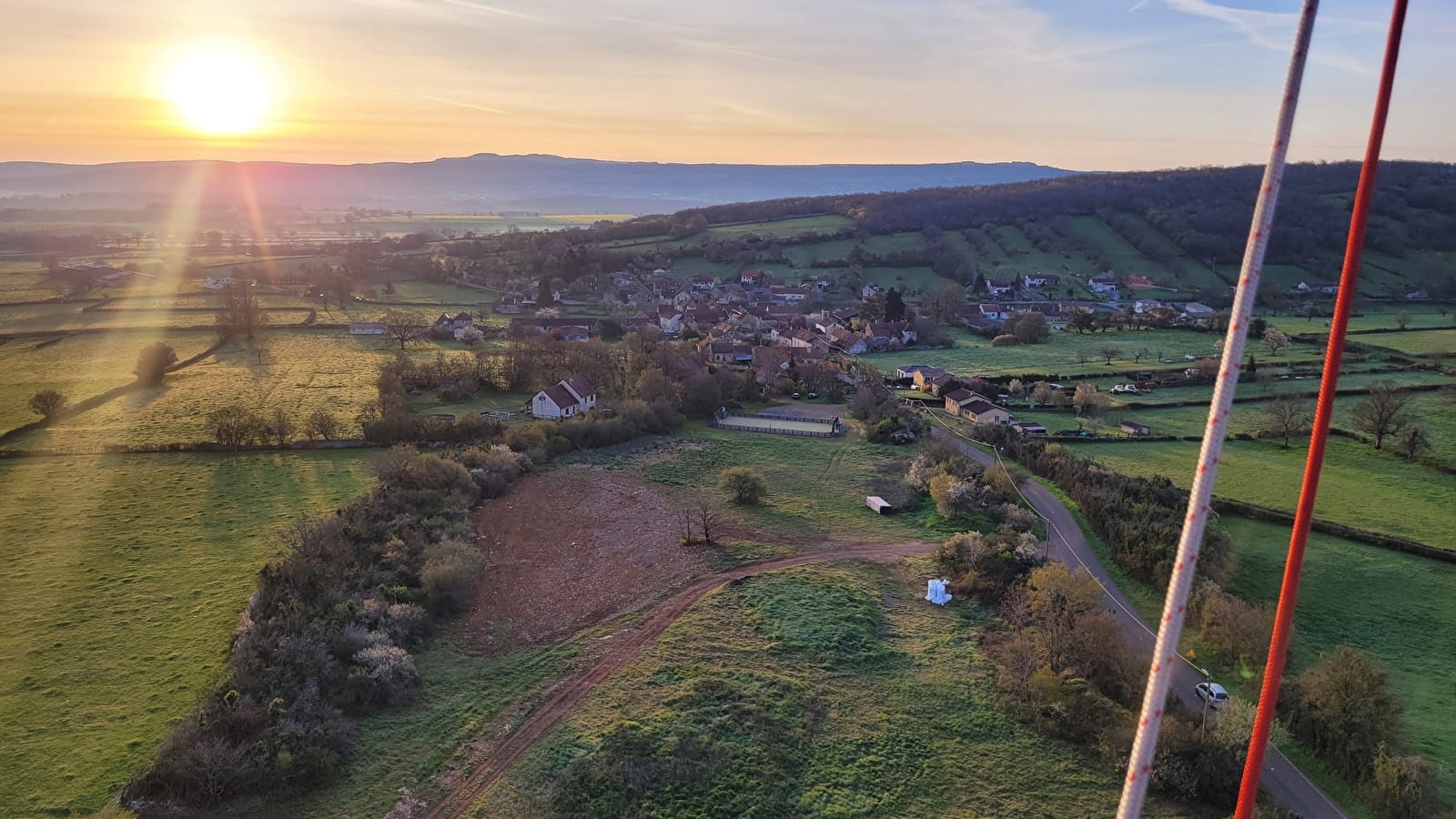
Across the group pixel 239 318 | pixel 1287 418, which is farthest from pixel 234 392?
pixel 1287 418

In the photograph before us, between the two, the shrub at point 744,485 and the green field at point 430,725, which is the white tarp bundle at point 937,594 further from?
the green field at point 430,725

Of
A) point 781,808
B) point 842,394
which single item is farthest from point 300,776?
point 842,394

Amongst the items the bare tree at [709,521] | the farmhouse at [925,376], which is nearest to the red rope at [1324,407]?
the bare tree at [709,521]

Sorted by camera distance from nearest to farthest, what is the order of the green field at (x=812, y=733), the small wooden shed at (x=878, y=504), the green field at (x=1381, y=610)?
the green field at (x=812, y=733) → the green field at (x=1381, y=610) → the small wooden shed at (x=878, y=504)

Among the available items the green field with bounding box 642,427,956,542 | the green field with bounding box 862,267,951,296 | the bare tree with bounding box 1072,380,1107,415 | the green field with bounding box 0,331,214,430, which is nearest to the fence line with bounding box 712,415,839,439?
the green field with bounding box 642,427,956,542

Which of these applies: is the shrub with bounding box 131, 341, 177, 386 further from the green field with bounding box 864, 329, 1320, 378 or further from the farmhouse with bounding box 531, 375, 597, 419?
the green field with bounding box 864, 329, 1320, 378
